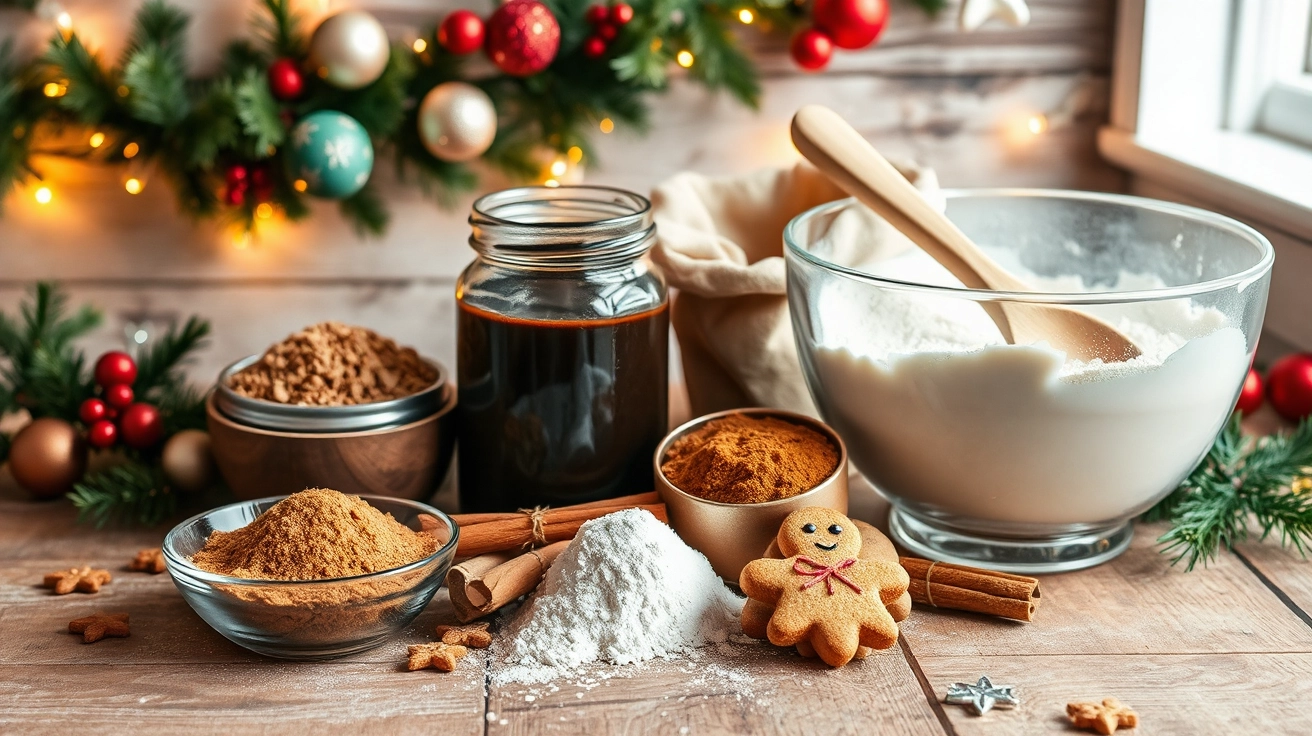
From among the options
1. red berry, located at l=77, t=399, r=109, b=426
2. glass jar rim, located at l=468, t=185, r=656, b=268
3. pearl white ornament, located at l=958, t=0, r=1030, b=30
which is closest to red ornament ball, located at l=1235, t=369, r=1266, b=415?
pearl white ornament, located at l=958, t=0, r=1030, b=30

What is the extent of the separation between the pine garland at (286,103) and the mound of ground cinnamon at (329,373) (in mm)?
322

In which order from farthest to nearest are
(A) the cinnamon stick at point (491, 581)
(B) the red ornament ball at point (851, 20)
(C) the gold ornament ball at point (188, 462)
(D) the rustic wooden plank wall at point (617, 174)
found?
(D) the rustic wooden plank wall at point (617, 174)
(B) the red ornament ball at point (851, 20)
(C) the gold ornament ball at point (188, 462)
(A) the cinnamon stick at point (491, 581)

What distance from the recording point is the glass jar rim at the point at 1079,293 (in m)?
0.85

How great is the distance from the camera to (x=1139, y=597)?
94cm

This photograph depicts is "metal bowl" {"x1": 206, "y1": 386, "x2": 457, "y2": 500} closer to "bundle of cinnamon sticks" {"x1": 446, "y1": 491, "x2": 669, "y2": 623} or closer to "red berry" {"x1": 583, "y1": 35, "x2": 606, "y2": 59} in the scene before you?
"bundle of cinnamon sticks" {"x1": 446, "y1": 491, "x2": 669, "y2": 623}

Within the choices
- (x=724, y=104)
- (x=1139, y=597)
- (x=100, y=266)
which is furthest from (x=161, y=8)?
(x=1139, y=597)

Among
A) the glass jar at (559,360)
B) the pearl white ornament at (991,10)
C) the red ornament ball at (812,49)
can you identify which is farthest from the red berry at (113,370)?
the pearl white ornament at (991,10)

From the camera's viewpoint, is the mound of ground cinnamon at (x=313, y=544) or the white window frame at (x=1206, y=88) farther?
the white window frame at (x=1206, y=88)

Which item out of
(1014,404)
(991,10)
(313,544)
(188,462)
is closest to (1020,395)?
(1014,404)

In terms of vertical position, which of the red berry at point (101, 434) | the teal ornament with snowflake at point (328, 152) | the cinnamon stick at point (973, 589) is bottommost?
the cinnamon stick at point (973, 589)

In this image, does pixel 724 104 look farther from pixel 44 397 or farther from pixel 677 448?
pixel 44 397

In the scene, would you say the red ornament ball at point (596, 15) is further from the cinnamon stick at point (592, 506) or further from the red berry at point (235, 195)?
the cinnamon stick at point (592, 506)

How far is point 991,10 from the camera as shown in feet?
4.47

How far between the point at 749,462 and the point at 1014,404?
8.2 inches
